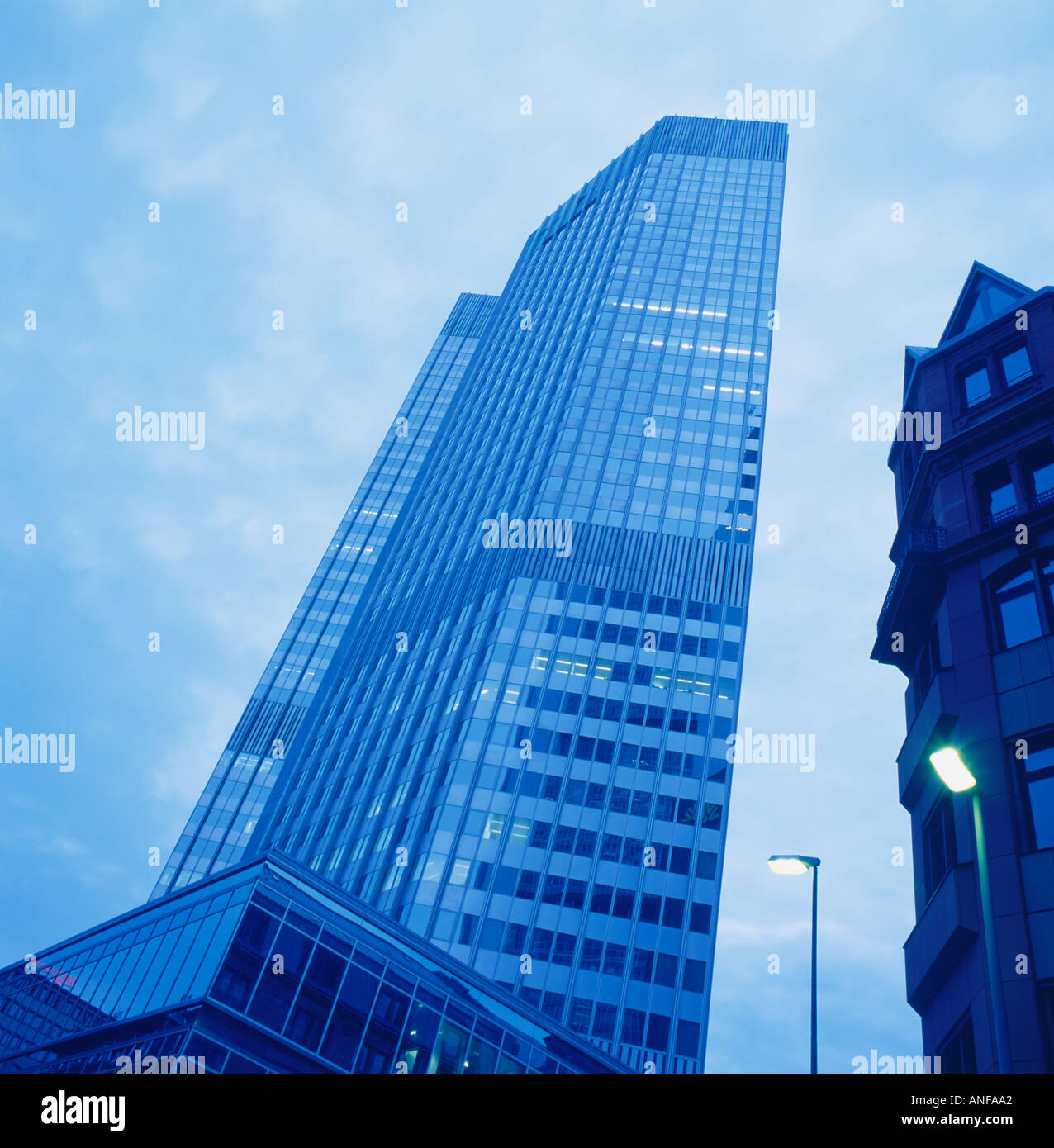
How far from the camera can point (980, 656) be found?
87.5 feet

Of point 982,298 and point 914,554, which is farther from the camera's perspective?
point 982,298

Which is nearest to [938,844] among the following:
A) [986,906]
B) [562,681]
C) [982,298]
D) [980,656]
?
[980,656]

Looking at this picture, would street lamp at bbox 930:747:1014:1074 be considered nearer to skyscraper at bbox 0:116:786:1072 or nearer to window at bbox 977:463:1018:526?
window at bbox 977:463:1018:526

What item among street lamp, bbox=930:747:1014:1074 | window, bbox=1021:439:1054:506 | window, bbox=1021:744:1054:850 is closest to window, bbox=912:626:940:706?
window, bbox=1021:439:1054:506

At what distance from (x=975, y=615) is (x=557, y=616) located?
5780 centimetres

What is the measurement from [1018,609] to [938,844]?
7.52m

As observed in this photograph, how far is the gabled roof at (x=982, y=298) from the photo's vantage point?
34906 mm

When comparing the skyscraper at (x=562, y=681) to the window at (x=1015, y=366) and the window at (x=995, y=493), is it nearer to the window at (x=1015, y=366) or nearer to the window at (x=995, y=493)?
the window at (x=995, y=493)

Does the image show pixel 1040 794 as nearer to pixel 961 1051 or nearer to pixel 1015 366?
pixel 961 1051

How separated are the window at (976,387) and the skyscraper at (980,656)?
51 millimetres

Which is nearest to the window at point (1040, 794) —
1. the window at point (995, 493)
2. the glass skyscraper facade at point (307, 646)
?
the window at point (995, 493)

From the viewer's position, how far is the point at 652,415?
100m

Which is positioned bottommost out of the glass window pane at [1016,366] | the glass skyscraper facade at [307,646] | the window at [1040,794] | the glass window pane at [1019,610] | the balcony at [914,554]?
the window at [1040,794]
